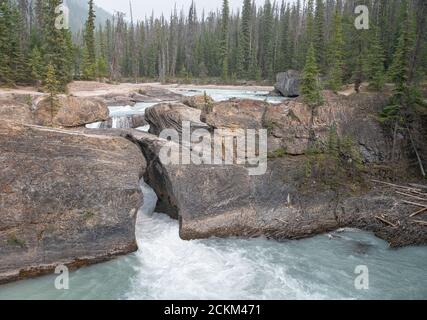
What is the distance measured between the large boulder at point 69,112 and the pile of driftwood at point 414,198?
1390 centimetres

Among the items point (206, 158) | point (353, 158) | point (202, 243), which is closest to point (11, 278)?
point (202, 243)

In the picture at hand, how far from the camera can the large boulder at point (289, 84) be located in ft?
143

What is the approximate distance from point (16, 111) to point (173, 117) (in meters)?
7.28

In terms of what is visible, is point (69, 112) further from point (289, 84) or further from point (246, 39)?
point (246, 39)

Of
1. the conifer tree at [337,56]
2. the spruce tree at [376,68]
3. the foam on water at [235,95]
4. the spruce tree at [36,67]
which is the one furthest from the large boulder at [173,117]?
the foam on water at [235,95]

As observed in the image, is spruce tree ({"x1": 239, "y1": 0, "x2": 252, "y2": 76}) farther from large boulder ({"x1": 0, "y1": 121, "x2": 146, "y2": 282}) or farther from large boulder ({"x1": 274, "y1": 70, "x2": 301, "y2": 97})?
large boulder ({"x1": 0, "y1": 121, "x2": 146, "y2": 282})

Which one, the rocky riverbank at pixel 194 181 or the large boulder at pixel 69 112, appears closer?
the rocky riverbank at pixel 194 181

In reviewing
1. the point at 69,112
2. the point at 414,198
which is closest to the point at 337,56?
the point at 414,198

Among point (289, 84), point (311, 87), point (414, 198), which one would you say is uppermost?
point (289, 84)

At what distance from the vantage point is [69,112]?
18641 mm

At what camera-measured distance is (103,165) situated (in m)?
12.8

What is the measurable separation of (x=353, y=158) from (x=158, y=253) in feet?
32.0

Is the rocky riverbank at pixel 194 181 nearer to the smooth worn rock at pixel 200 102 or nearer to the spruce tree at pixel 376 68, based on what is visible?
the smooth worn rock at pixel 200 102

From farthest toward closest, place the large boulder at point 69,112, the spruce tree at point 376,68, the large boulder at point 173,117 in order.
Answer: the spruce tree at point 376,68, the large boulder at point 69,112, the large boulder at point 173,117
